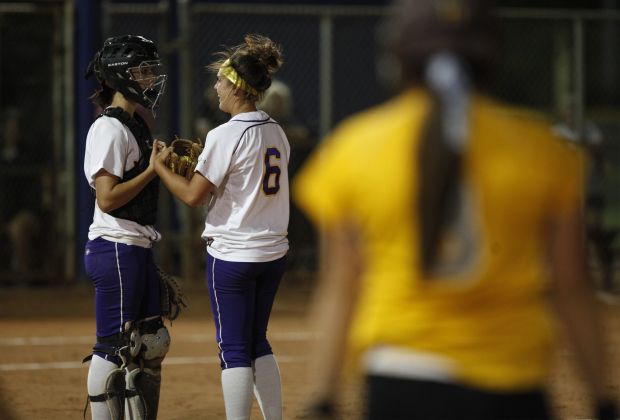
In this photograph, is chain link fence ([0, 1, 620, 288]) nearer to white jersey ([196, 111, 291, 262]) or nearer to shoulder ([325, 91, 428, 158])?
white jersey ([196, 111, 291, 262])

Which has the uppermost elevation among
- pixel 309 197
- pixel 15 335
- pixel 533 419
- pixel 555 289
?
pixel 309 197

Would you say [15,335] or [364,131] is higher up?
[364,131]

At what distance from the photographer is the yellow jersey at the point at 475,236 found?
9.33ft

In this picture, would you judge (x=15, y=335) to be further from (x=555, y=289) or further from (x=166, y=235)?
(x=555, y=289)

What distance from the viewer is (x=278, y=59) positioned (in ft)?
19.3

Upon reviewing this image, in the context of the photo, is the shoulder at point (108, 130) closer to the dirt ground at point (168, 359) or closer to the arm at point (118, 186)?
the arm at point (118, 186)

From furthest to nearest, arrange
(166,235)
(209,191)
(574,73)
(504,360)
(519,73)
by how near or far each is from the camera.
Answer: (519,73) < (574,73) < (166,235) < (209,191) < (504,360)

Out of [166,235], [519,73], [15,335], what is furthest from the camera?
[519,73]

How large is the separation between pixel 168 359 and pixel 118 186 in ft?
13.2

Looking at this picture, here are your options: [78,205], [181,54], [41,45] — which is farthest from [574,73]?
[41,45]

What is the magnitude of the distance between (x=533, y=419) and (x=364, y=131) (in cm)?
79

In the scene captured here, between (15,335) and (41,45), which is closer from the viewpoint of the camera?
(15,335)

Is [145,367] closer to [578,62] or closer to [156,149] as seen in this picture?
[156,149]

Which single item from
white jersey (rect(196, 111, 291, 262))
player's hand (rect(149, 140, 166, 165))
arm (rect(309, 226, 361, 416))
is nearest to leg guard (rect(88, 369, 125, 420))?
white jersey (rect(196, 111, 291, 262))
